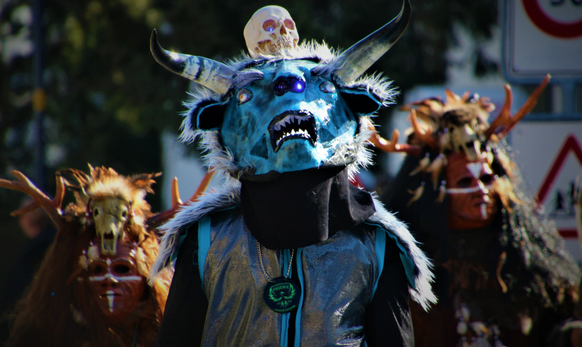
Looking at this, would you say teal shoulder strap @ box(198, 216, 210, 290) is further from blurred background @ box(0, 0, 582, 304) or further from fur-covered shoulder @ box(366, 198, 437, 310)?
blurred background @ box(0, 0, 582, 304)

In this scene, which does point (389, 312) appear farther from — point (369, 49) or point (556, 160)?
point (556, 160)

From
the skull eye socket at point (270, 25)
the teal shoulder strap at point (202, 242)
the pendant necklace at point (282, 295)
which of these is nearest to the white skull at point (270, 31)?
the skull eye socket at point (270, 25)

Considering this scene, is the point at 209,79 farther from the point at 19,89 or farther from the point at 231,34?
the point at 19,89

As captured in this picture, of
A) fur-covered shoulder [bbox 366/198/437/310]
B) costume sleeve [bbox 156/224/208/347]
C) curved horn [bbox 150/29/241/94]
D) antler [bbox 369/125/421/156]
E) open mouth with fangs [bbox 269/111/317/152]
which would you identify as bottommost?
costume sleeve [bbox 156/224/208/347]

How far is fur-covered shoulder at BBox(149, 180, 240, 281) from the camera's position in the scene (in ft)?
7.37

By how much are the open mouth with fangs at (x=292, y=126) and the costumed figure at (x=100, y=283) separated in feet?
3.77

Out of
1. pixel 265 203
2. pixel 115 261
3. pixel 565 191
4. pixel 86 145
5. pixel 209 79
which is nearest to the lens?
pixel 265 203

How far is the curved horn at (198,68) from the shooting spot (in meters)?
2.11

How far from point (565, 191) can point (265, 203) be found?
6.91 ft

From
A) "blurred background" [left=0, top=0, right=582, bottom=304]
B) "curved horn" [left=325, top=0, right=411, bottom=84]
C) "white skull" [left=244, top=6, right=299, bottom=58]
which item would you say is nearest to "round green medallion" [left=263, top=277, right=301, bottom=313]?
"curved horn" [left=325, top=0, right=411, bottom=84]

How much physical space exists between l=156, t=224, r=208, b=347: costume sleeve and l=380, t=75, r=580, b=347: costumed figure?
4.79 ft

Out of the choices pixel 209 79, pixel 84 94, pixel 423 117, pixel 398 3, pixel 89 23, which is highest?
pixel 398 3

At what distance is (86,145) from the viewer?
963 cm

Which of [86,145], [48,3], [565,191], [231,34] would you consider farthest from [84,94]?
[565,191]
